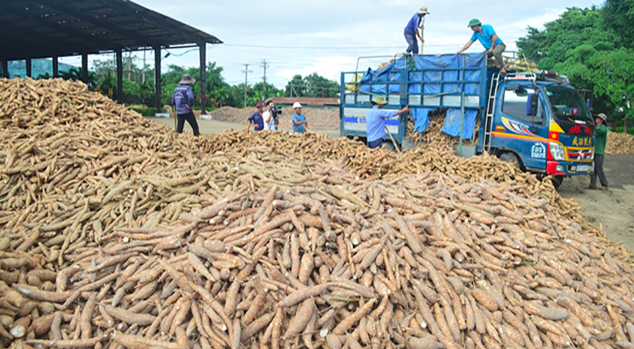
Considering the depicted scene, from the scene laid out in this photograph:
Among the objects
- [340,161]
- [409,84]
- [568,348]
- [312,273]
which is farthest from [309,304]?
[409,84]

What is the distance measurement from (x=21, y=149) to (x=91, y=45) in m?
25.6

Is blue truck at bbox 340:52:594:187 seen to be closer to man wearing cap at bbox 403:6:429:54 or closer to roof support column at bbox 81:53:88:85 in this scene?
man wearing cap at bbox 403:6:429:54

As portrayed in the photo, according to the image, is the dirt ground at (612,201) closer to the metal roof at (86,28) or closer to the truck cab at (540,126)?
the truck cab at (540,126)

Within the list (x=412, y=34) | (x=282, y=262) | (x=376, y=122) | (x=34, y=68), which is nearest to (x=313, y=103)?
(x=412, y=34)

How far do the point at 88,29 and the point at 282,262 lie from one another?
2533 cm

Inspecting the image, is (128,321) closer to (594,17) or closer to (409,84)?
(409,84)

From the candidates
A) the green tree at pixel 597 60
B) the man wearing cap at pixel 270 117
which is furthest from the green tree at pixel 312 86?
the man wearing cap at pixel 270 117

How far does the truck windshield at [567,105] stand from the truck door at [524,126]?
247mm

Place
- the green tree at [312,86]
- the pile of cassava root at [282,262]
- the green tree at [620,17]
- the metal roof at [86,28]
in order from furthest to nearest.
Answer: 1. the green tree at [312,86]
2. the metal roof at [86,28]
3. the green tree at [620,17]
4. the pile of cassava root at [282,262]

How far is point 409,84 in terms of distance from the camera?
10.0 metres

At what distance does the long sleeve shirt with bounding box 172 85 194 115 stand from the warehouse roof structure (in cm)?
1124

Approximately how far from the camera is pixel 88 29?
23.3 metres

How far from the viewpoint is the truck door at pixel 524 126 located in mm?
8125

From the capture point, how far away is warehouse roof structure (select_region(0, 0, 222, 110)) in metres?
18.8
